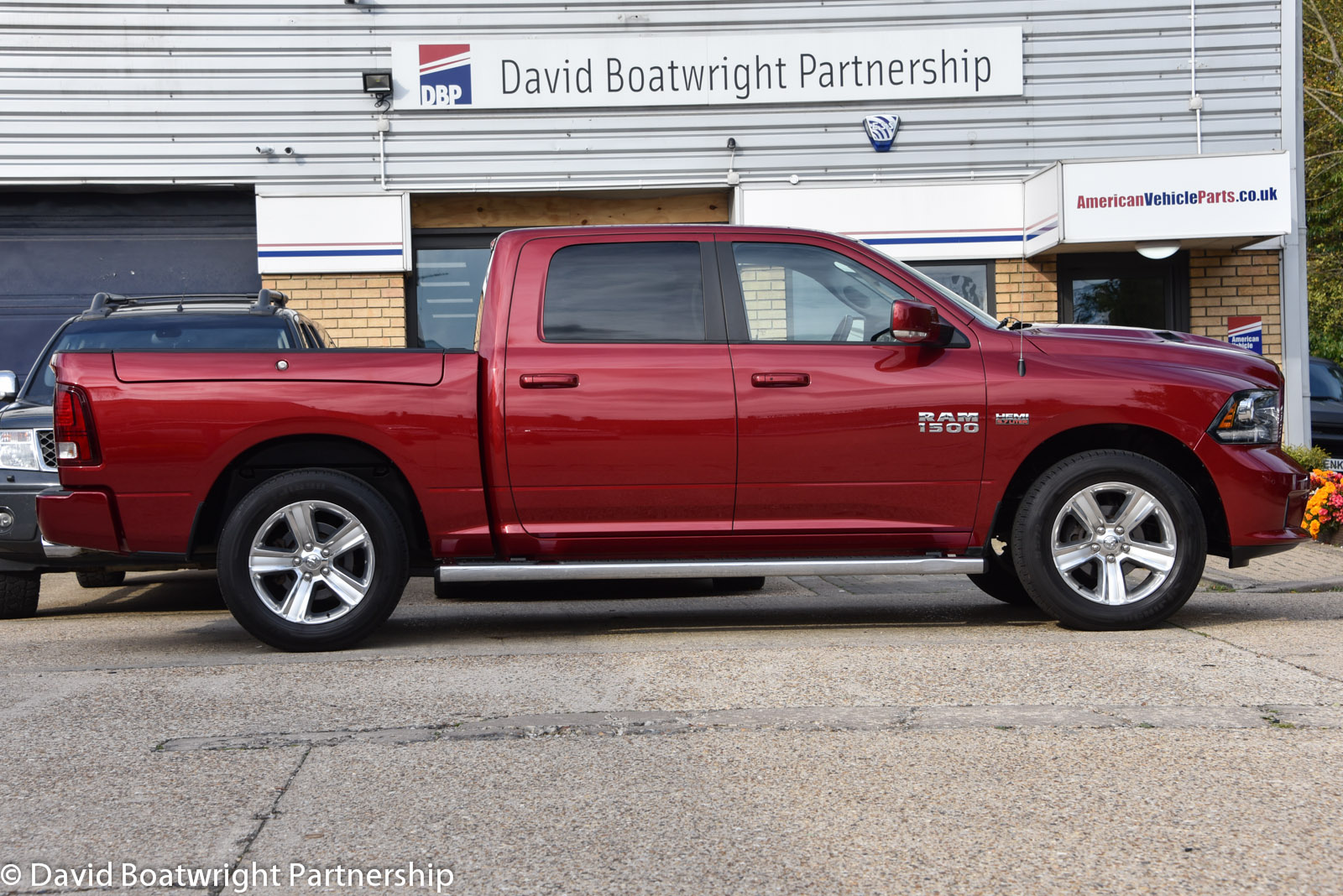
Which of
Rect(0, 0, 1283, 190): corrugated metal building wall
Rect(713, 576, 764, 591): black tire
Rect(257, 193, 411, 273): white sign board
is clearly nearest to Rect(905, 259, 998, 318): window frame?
Rect(0, 0, 1283, 190): corrugated metal building wall

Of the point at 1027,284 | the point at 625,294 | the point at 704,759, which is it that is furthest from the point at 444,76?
the point at 704,759

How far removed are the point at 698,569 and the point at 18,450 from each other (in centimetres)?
398

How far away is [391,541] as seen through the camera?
18.9 ft

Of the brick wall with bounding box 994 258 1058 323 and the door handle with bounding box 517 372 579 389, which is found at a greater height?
the brick wall with bounding box 994 258 1058 323

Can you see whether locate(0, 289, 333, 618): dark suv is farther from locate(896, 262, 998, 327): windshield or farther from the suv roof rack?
locate(896, 262, 998, 327): windshield

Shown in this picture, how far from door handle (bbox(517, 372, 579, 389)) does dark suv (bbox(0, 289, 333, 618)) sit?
184cm

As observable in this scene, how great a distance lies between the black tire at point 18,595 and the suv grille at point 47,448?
0.78 meters

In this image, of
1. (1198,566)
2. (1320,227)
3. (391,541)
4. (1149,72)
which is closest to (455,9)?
(1149,72)

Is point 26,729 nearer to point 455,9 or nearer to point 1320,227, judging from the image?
point 455,9

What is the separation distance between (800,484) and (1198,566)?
1.88 metres

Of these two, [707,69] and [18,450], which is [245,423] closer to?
[18,450]

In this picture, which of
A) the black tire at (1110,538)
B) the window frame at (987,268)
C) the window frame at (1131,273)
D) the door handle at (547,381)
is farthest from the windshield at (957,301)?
the window frame at (1131,273)

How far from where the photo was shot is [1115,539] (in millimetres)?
5988

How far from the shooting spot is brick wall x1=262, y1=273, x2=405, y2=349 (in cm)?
1298
